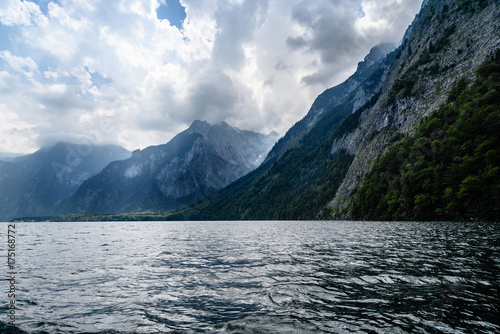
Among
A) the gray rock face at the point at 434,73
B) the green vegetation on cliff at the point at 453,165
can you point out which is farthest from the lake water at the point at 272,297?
the gray rock face at the point at 434,73

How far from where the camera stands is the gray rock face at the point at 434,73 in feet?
430

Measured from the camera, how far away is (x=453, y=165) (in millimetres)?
84688

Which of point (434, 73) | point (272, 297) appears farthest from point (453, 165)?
point (434, 73)

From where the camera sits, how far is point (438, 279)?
16281mm

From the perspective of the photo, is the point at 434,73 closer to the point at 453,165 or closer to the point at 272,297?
the point at 453,165

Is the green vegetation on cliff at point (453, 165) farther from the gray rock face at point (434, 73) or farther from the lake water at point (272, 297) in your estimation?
the lake water at point (272, 297)

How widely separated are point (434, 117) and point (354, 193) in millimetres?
67514

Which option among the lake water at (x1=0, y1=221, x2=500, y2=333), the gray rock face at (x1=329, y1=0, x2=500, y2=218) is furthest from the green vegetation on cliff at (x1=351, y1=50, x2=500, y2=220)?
the lake water at (x1=0, y1=221, x2=500, y2=333)

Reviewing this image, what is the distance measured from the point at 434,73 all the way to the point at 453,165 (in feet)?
329

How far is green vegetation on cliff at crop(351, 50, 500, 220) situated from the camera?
248ft

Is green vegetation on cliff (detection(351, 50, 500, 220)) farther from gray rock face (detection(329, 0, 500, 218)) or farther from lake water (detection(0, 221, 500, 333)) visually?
lake water (detection(0, 221, 500, 333))

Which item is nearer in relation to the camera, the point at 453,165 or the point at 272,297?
the point at 272,297

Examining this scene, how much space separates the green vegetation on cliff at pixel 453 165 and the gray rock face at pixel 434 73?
64.9ft

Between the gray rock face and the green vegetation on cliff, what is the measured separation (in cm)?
1979
